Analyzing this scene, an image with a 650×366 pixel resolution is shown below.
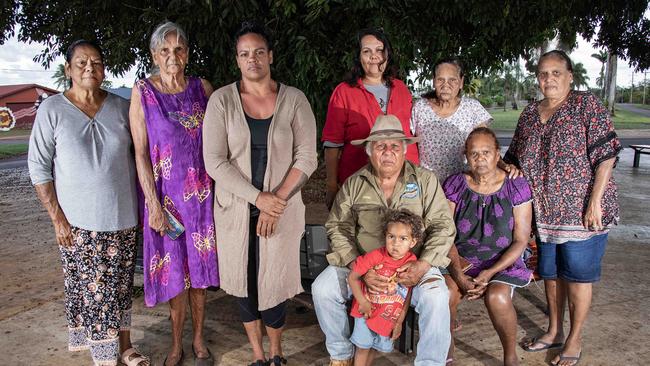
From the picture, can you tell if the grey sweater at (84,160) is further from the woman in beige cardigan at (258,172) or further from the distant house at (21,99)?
the distant house at (21,99)

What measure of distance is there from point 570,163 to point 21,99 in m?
46.9

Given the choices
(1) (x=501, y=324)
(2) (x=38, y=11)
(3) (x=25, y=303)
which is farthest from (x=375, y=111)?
(2) (x=38, y=11)

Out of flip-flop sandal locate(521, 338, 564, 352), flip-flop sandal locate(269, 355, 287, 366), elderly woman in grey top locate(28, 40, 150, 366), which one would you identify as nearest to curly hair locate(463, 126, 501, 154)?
flip-flop sandal locate(521, 338, 564, 352)

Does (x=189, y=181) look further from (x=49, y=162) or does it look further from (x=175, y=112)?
(x=49, y=162)

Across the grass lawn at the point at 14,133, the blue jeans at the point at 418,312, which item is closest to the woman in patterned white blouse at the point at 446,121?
the blue jeans at the point at 418,312

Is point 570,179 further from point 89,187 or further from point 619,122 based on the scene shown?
point 619,122

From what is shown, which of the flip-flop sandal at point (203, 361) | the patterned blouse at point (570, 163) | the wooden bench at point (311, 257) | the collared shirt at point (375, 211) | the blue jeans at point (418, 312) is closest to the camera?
the blue jeans at point (418, 312)

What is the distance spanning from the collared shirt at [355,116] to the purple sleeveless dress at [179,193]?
858mm

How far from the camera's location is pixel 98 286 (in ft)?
10.1

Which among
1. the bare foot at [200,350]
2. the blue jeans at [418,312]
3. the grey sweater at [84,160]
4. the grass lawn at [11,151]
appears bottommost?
the grass lawn at [11,151]

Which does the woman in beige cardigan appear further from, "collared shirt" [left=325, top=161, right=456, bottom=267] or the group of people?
"collared shirt" [left=325, top=161, right=456, bottom=267]

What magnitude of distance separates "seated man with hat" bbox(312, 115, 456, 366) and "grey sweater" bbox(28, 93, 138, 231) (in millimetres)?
1266

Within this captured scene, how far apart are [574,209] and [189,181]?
2.37m

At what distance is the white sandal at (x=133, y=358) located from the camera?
10.9ft
